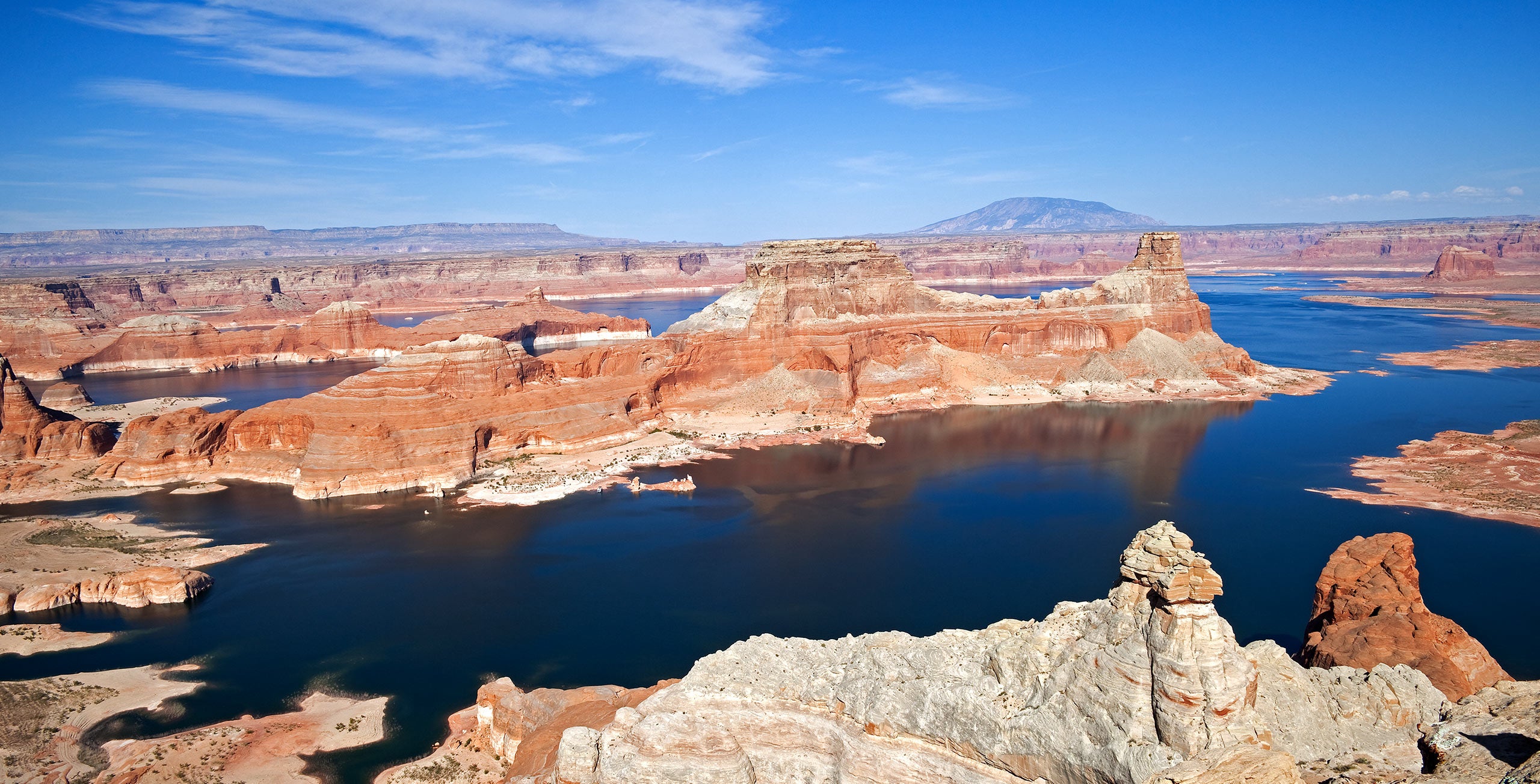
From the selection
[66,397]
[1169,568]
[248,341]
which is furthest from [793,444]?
[248,341]

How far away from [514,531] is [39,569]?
68.0ft

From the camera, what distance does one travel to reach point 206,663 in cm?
3166

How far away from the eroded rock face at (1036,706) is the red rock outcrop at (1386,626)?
4202mm

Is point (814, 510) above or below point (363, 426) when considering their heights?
below

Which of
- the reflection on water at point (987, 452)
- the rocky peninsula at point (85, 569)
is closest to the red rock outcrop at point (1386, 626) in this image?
the reflection on water at point (987, 452)

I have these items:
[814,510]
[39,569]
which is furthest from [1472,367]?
[39,569]

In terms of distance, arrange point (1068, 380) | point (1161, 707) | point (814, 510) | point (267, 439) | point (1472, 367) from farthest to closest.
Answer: point (1472, 367)
point (1068, 380)
point (267, 439)
point (814, 510)
point (1161, 707)

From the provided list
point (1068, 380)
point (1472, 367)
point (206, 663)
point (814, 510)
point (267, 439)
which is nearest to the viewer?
point (206, 663)

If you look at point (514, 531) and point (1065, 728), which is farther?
point (514, 531)

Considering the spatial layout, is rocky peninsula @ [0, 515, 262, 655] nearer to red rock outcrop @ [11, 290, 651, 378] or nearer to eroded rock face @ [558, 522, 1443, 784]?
eroded rock face @ [558, 522, 1443, 784]

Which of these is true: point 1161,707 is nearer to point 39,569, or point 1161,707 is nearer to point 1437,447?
point 39,569

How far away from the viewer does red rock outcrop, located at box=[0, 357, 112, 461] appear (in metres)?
58.5

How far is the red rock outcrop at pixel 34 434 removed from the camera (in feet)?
192

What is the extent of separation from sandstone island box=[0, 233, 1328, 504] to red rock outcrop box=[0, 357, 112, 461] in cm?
11
